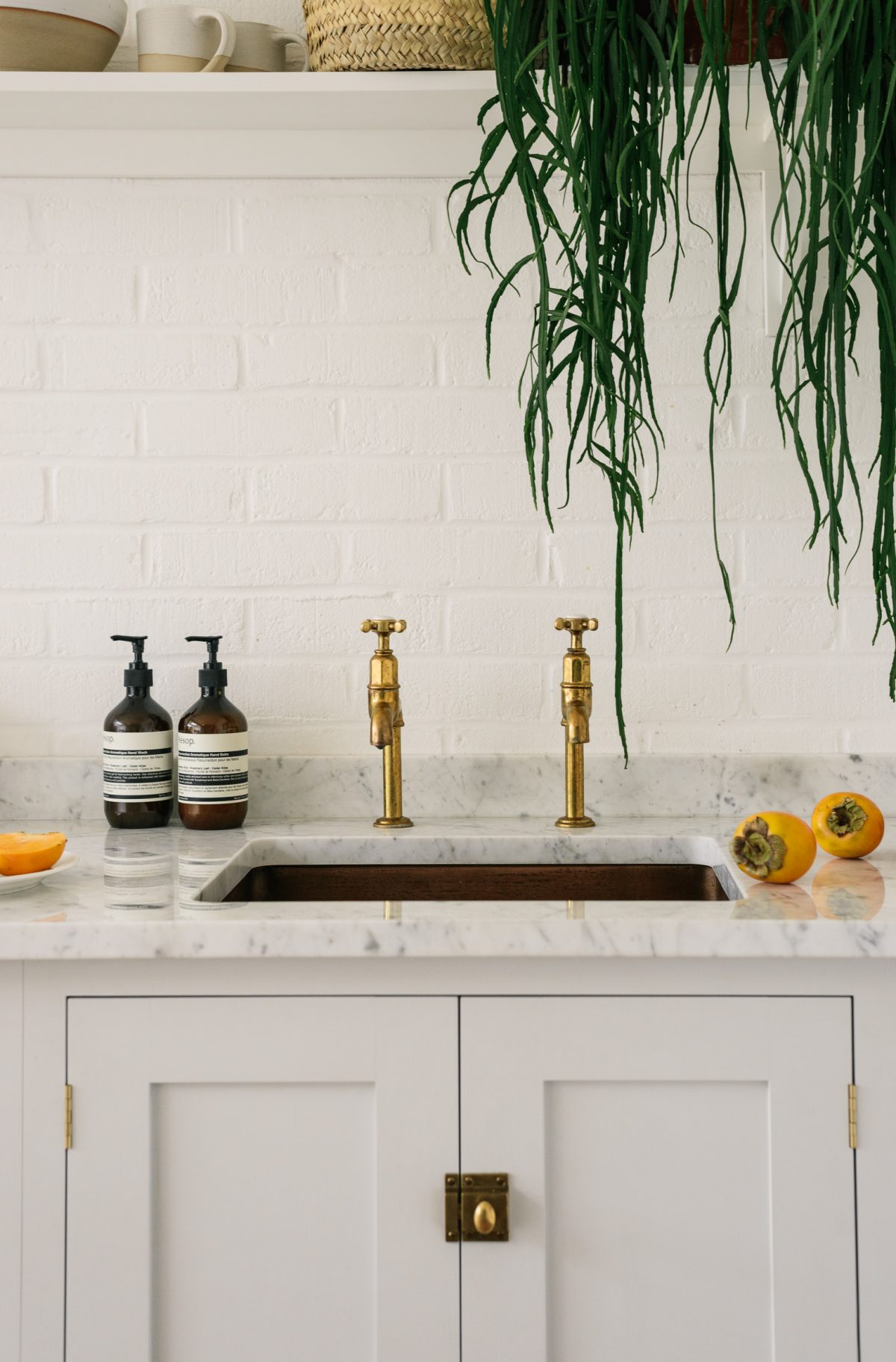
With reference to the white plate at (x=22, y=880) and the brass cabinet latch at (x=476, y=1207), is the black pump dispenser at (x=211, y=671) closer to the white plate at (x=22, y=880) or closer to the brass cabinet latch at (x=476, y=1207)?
the white plate at (x=22, y=880)

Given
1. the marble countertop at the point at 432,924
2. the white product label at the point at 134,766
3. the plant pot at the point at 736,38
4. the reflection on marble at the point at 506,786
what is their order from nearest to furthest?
1. the marble countertop at the point at 432,924
2. the plant pot at the point at 736,38
3. the white product label at the point at 134,766
4. the reflection on marble at the point at 506,786

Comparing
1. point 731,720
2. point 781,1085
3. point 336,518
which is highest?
point 336,518

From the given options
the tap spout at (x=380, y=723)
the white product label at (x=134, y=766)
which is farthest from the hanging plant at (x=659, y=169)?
the white product label at (x=134, y=766)

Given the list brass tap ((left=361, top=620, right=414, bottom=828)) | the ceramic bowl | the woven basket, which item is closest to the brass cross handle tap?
brass tap ((left=361, top=620, right=414, bottom=828))

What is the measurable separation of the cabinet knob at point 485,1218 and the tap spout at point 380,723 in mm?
594

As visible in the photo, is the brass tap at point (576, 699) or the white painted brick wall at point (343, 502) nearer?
the brass tap at point (576, 699)

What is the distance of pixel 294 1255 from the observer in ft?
3.46

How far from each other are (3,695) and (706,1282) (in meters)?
1.17

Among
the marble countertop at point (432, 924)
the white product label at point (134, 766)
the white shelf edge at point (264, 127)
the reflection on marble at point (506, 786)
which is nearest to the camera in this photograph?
the marble countertop at point (432, 924)

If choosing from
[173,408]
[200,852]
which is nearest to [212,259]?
Answer: [173,408]

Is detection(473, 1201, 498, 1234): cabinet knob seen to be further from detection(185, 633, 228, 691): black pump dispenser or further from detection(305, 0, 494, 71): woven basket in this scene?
detection(305, 0, 494, 71): woven basket

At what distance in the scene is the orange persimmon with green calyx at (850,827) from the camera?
1.29 m

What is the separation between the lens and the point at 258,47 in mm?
1504

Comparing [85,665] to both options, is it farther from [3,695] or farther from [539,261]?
[539,261]
